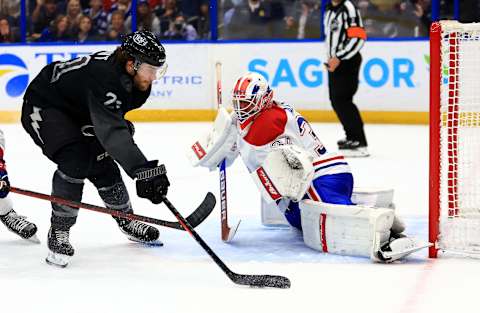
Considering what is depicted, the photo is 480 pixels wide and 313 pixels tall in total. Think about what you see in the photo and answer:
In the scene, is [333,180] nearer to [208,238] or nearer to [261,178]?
[261,178]

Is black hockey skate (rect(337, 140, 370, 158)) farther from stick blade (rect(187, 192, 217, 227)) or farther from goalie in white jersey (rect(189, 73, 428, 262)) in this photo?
stick blade (rect(187, 192, 217, 227))

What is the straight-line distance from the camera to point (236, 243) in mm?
4109

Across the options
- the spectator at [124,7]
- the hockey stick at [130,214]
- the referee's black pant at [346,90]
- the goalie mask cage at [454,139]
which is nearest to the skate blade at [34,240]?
the hockey stick at [130,214]

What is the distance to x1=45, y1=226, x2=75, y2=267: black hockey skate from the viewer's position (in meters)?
3.68

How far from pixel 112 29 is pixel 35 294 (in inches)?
259

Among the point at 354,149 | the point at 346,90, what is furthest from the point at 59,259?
the point at 346,90

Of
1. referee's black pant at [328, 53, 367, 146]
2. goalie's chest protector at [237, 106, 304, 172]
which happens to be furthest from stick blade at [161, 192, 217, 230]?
referee's black pant at [328, 53, 367, 146]

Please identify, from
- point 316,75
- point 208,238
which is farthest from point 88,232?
point 316,75

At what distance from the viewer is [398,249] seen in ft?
12.0

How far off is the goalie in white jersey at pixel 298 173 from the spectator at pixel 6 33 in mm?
5816

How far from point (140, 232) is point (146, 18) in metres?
5.78

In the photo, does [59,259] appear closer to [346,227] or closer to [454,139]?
[346,227]

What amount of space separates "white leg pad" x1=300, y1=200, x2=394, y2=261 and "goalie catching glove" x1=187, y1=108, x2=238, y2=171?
1.35 feet

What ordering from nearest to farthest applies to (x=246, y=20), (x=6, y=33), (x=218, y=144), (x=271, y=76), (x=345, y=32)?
(x=218, y=144)
(x=345, y=32)
(x=271, y=76)
(x=246, y=20)
(x=6, y=33)
